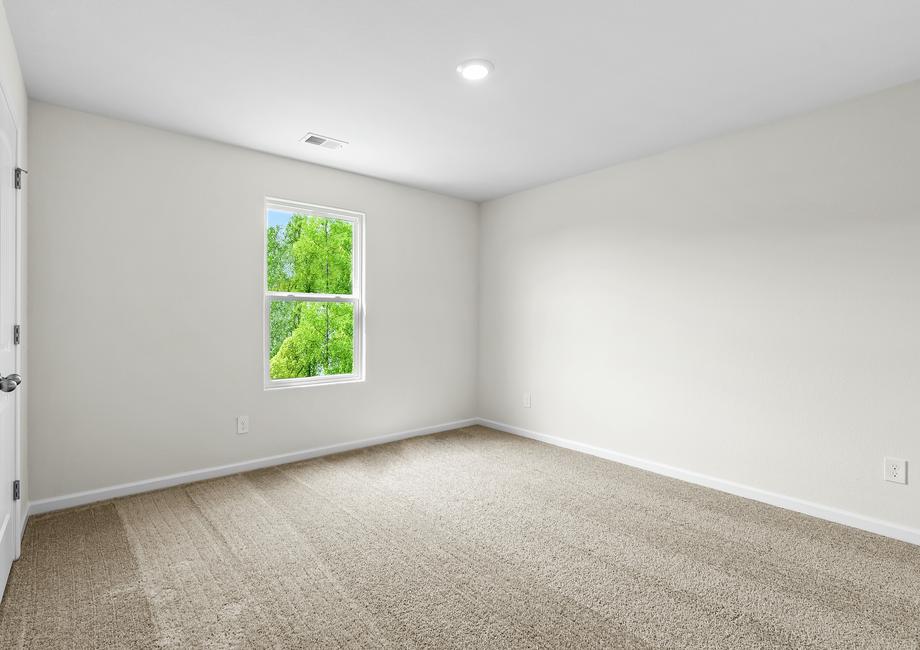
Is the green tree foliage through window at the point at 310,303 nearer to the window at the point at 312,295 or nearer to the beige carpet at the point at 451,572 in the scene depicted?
the window at the point at 312,295

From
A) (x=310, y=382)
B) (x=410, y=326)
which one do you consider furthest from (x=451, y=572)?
(x=410, y=326)

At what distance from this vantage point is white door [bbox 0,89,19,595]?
6.39 ft

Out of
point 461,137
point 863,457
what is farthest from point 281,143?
point 863,457

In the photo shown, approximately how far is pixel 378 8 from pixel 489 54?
0.56 meters

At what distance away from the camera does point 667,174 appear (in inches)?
138

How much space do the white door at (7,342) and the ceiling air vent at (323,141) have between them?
1.52 m

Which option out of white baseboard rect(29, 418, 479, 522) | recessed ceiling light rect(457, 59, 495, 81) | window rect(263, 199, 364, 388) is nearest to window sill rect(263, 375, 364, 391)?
window rect(263, 199, 364, 388)

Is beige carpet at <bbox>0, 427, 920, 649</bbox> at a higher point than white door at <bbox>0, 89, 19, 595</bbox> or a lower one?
lower

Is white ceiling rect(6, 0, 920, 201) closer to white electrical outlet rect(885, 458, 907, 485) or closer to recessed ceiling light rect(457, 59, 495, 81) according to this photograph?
recessed ceiling light rect(457, 59, 495, 81)


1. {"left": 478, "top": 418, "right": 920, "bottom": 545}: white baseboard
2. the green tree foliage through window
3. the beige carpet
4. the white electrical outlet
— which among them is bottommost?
the beige carpet

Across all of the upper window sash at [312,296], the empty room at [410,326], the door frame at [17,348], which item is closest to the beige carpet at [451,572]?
the empty room at [410,326]

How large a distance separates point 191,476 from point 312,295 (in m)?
1.56

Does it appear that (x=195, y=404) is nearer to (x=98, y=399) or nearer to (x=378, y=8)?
(x=98, y=399)

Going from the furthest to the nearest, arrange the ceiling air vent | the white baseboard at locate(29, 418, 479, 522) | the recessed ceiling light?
the ceiling air vent < the white baseboard at locate(29, 418, 479, 522) < the recessed ceiling light
